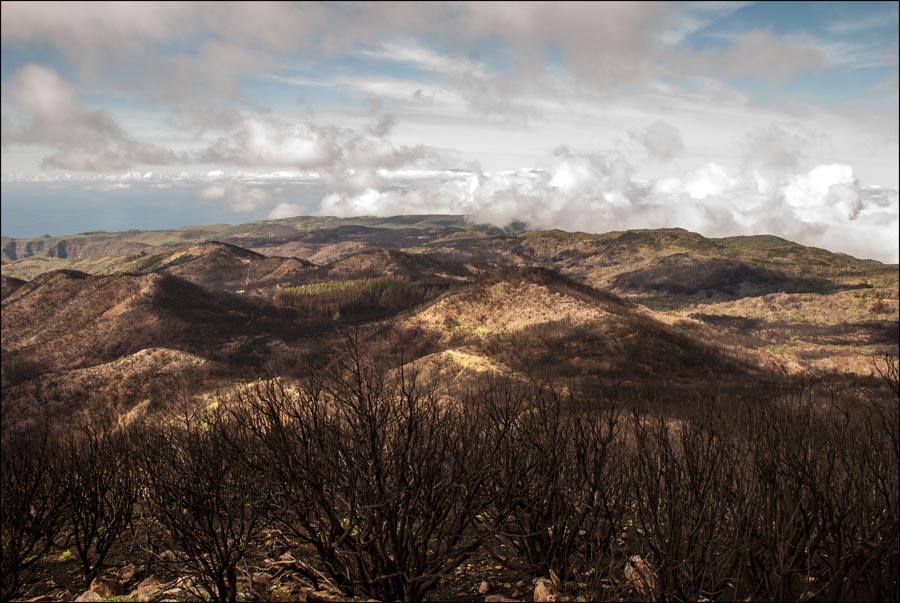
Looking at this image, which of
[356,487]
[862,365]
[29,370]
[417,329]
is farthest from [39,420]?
[862,365]

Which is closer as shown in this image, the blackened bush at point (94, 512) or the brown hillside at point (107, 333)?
the blackened bush at point (94, 512)

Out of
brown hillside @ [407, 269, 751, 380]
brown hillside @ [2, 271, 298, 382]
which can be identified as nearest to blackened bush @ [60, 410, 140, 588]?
brown hillside @ [407, 269, 751, 380]

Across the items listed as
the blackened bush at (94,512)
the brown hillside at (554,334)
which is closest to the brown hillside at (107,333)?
the brown hillside at (554,334)

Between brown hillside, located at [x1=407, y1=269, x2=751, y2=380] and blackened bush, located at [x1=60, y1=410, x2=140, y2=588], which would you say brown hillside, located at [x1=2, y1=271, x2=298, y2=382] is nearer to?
brown hillside, located at [x1=407, y1=269, x2=751, y2=380]

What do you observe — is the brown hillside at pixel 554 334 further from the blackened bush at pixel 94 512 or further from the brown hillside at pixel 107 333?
the blackened bush at pixel 94 512

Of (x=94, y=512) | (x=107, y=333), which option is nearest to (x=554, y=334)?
(x=94, y=512)

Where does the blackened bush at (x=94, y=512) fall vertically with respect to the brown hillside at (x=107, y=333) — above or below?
above

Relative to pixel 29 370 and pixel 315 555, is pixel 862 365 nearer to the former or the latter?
pixel 315 555

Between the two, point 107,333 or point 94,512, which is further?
point 107,333

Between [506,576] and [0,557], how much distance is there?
16621 millimetres

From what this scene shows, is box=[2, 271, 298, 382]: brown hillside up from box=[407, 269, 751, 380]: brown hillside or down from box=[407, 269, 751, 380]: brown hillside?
down

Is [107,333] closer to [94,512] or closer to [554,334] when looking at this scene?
[554,334]

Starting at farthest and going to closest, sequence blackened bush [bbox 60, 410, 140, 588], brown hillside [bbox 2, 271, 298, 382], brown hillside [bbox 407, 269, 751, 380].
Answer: brown hillside [bbox 2, 271, 298, 382]
brown hillside [bbox 407, 269, 751, 380]
blackened bush [bbox 60, 410, 140, 588]

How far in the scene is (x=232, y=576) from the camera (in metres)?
13.3
